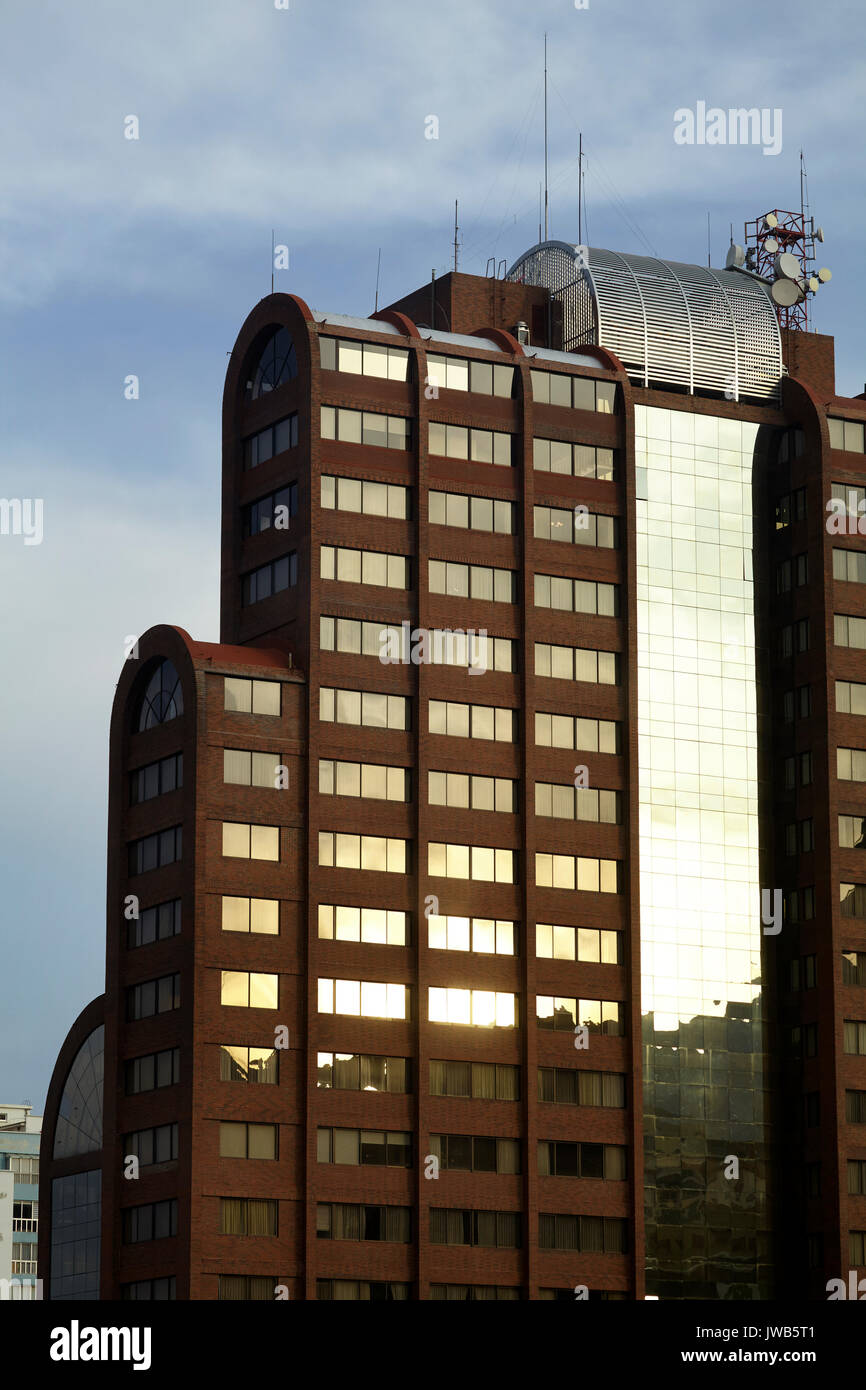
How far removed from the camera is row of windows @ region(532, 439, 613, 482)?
12306 centimetres

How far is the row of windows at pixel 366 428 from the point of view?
119 meters

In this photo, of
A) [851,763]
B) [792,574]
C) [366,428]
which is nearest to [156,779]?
[366,428]

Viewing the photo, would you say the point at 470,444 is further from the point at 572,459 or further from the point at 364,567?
the point at 364,567

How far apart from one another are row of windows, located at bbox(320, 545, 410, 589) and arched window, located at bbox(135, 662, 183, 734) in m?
8.74

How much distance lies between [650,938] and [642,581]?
18.2 m

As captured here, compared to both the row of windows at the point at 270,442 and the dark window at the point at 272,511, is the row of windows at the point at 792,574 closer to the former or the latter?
the dark window at the point at 272,511

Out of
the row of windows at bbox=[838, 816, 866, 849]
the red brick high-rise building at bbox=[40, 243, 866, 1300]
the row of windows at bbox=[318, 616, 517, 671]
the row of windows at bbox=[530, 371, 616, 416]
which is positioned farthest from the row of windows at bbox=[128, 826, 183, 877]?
the row of windows at bbox=[838, 816, 866, 849]

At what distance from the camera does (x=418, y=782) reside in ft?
383

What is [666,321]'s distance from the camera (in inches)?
5103

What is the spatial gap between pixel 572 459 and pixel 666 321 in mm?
11105

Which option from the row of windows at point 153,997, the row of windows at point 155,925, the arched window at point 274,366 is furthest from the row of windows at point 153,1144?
the arched window at point 274,366
